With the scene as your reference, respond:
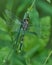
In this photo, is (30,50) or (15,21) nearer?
(15,21)

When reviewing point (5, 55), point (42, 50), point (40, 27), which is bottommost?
point (42, 50)

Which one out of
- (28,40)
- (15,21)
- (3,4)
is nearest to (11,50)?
(15,21)

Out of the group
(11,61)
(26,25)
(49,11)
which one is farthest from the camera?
(49,11)

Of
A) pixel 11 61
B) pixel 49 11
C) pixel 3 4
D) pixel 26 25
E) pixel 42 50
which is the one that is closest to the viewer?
pixel 26 25

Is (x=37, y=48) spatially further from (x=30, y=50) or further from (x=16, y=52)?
(x=16, y=52)

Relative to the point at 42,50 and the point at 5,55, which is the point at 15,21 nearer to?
the point at 5,55

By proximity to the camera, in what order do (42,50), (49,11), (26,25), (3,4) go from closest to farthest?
(26,25) < (49,11) < (42,50) < (3,4)

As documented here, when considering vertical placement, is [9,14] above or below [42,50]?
above

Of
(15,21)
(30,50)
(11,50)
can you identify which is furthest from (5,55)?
(30,50)

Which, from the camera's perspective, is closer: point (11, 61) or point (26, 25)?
point (26, 25)
